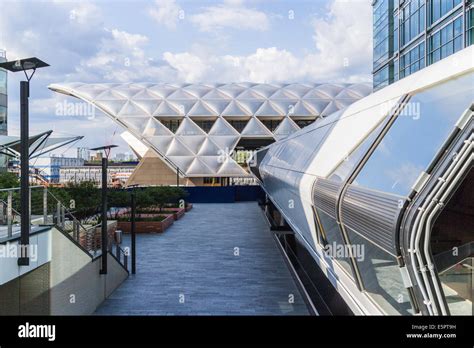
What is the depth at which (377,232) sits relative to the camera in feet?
11.5

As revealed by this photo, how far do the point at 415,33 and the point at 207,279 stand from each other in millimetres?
28982

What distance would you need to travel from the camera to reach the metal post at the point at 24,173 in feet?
23.9

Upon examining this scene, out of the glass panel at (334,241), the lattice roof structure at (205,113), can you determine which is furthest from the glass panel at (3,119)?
the glass panel at (334,241)

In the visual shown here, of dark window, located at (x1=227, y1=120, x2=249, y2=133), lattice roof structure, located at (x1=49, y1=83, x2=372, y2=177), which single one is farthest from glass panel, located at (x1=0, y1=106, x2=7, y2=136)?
dark window, located at (x1=227, y1=120, x2=249, y2=133)

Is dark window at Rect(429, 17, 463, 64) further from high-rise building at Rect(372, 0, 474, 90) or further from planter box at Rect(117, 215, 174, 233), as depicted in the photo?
planter box at Rect(117, 215, 174, 233)

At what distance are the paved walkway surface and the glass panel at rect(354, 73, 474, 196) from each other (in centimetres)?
674

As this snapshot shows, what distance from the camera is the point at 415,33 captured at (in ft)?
113

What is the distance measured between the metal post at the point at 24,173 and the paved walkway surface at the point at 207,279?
3.59 meters

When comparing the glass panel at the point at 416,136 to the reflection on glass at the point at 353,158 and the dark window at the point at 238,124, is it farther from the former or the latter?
the dark window at the point at 238,124

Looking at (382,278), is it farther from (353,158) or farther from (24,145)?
(24,145)

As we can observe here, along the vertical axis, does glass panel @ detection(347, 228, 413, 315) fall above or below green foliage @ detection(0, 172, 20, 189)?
below

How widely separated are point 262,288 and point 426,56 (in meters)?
25.4

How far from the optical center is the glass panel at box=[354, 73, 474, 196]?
3.02 m
